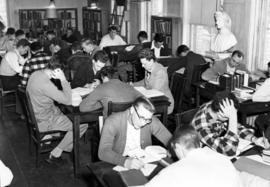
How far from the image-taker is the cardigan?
9.56 feet

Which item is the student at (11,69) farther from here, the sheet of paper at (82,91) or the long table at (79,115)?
the long table at (79,115)

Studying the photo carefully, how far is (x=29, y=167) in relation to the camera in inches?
177

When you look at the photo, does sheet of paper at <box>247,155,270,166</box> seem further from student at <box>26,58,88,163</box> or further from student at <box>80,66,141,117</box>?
student at <box>26,58,88,163</box>

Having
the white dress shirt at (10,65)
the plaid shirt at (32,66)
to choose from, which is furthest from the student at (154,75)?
the white dress shirt at (10,65)

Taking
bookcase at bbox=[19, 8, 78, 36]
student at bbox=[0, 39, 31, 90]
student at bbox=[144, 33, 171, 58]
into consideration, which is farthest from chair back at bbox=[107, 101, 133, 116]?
bookcase at bbox=[19, 8, 78, 36]

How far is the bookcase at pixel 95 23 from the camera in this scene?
11.4 metres

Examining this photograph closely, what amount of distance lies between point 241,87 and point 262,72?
102 centimetres

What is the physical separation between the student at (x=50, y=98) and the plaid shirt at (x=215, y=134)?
1.55 m

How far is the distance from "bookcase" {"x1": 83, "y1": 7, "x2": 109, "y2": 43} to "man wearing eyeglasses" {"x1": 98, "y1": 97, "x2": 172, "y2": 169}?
8513 millimetres

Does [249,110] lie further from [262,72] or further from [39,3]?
[39,3]

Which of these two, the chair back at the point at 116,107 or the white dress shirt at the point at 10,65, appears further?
the white dress shirt at the point at 10,65

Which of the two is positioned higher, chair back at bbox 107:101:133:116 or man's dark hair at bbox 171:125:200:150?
man's dark hair at bbox 171:125:200:150

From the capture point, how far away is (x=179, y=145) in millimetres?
2297

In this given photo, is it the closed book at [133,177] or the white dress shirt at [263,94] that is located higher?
the white dress shirt at [263,94]
